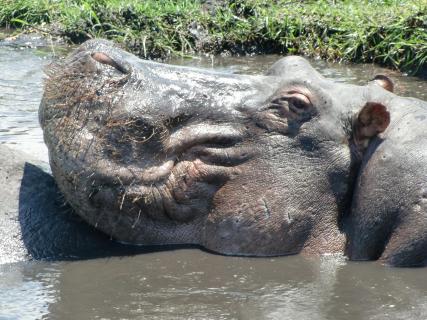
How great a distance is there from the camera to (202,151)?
4820mm

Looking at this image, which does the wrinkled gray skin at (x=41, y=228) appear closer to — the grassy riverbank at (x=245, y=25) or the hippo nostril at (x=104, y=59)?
the hippo nostril at (x=104, y=59)

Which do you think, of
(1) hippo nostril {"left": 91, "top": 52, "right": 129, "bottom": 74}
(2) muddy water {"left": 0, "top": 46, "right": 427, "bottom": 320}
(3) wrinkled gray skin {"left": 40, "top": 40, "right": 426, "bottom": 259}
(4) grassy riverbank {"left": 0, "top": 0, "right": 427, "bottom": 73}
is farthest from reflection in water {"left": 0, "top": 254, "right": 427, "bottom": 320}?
(4) grassy riverbank {"left": 0, "top": 0, "right": 427, "bottom": 73}

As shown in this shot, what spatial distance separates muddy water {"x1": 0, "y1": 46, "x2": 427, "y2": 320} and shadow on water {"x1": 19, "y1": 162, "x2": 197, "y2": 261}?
0.07 metres

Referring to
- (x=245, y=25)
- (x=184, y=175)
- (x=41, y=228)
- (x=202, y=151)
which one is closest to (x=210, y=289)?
(x=184, y=175)

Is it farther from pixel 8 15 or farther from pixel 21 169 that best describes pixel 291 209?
pixel 8 15

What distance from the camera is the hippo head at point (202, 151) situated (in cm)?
471

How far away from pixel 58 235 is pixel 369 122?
5.19 feet

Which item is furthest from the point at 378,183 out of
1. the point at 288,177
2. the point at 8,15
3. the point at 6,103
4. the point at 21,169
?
the point at 8,15

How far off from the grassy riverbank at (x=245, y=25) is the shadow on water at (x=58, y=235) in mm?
6047

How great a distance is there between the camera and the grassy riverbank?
11055 mm

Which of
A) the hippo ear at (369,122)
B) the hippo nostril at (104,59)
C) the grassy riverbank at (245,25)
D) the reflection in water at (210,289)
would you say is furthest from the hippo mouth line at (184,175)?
the grassy riverbank at (245,25)

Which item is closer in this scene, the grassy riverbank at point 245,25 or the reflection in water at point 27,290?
the reflection in water at point 27,290

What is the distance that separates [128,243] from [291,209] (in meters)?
0.81

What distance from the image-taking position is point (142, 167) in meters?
4.75
